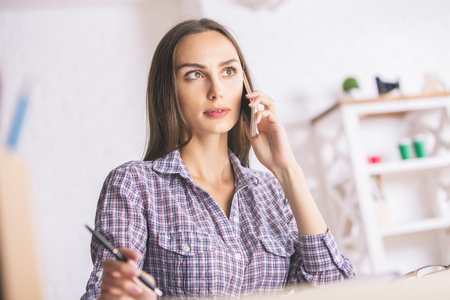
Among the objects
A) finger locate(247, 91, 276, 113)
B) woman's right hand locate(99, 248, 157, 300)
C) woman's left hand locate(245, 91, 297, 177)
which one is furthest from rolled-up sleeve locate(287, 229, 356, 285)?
woman's right hand locate(99, 248, 157, 300)

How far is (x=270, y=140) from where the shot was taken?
33.4 inches

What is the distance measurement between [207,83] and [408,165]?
1.30m

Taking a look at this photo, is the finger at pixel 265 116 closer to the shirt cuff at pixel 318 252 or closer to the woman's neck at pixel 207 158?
the woman's neck at pixel 207 158

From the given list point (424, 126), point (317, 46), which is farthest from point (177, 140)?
point (424, 126)

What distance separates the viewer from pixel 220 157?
2.96 ft

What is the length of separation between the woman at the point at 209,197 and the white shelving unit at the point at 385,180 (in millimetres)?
968

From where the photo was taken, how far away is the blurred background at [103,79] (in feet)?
6.22

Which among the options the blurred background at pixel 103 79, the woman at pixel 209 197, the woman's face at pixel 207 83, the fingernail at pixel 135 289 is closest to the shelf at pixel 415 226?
the blurred background at pixel 103 79

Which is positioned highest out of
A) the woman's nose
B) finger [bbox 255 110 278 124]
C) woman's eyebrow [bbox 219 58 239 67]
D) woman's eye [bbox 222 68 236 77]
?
woman's eyebrow [bbox 219 58 239 67]

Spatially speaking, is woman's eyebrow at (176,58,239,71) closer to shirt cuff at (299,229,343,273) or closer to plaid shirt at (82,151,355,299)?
plaid shirt at (82,151,355,299)

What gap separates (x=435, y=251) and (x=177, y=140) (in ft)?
5.37

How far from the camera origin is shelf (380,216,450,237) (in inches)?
70.2

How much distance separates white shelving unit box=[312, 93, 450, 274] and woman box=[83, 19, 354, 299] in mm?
968

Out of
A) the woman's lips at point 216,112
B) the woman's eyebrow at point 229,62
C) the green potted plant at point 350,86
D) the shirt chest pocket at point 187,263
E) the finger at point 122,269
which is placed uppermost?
the woman's eyebrow at point 229,62
